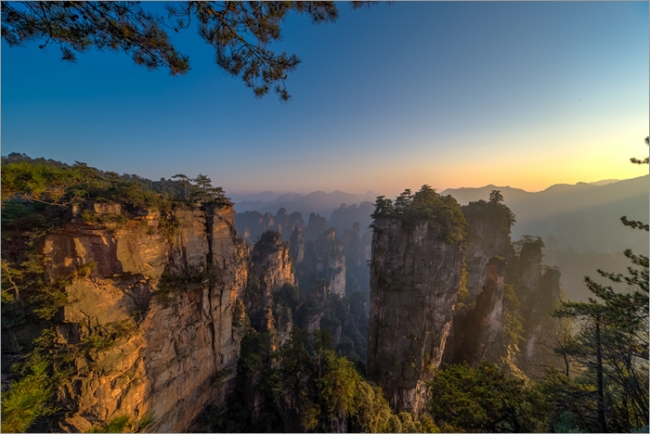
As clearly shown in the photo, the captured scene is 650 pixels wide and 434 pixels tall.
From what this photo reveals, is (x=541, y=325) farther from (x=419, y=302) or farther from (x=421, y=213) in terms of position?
(x=421, y=213)

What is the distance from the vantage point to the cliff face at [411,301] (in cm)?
1697

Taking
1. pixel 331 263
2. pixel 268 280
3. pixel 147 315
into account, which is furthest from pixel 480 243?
pixel 331 263

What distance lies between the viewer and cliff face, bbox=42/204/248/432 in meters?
7.96

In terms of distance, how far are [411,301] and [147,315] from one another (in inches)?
658

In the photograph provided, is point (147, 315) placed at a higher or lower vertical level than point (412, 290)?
higher

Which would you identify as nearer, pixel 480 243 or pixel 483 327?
pixel 483 327

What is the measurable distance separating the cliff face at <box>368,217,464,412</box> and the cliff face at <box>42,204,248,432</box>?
11.5 meters

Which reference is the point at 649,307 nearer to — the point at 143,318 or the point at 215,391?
the point at 143,318

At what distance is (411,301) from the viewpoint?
17297mm

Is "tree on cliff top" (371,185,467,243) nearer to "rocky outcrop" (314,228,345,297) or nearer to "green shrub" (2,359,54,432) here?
"green shrub" (2,359,54,432)

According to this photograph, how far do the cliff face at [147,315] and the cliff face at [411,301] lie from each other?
11477 mm

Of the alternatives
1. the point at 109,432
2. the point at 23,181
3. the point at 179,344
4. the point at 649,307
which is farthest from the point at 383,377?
the point at 23,181

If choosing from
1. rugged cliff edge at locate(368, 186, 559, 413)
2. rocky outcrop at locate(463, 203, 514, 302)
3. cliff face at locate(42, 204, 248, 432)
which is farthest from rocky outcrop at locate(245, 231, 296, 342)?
rocky outcrop at locate(463, 203, 514, 302)

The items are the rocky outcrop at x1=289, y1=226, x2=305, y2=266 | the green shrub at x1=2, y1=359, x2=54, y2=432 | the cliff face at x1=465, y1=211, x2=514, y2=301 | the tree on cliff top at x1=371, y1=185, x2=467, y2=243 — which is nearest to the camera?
the green shrub at x1=2, y1=359, x2=54, y2=432
